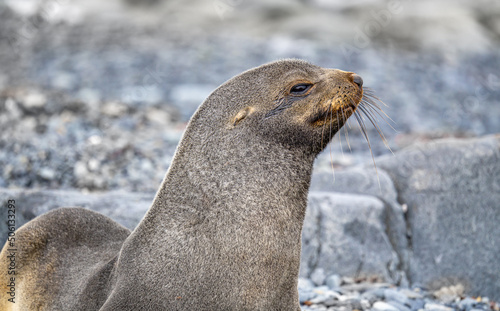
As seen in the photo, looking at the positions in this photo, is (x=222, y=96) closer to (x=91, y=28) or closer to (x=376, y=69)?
(x=376, y=69)

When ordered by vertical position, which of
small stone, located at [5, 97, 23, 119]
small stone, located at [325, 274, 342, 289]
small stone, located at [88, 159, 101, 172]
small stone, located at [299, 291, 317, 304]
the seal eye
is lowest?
small stone, located at [299, 291, 317, 304]

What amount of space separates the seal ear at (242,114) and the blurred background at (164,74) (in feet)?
16.7

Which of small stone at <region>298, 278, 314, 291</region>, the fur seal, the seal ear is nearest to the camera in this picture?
the fur seal

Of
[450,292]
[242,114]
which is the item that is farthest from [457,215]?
[242,114]

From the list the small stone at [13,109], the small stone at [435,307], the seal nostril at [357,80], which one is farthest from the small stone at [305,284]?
the small stone at [13,109]

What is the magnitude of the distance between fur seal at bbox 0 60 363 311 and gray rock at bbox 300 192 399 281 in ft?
8.41

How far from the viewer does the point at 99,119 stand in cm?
1095

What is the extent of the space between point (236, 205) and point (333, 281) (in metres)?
2.81

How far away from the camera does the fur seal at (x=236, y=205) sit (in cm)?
309

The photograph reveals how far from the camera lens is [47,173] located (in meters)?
8.48

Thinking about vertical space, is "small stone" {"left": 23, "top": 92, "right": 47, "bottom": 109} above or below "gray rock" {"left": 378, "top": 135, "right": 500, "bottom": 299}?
above

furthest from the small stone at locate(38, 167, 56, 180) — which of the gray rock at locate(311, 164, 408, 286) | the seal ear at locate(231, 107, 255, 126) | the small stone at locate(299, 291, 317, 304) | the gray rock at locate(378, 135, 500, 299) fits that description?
the seal ear at locate(231, 107, 255, 126)

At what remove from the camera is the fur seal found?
3.09 meters

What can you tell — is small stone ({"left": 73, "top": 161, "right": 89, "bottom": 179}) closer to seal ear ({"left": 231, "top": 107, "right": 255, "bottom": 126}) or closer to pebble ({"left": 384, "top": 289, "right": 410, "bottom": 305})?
pebble ({"left": 384, "top": 289, "right": 410, "bottom": 305})
